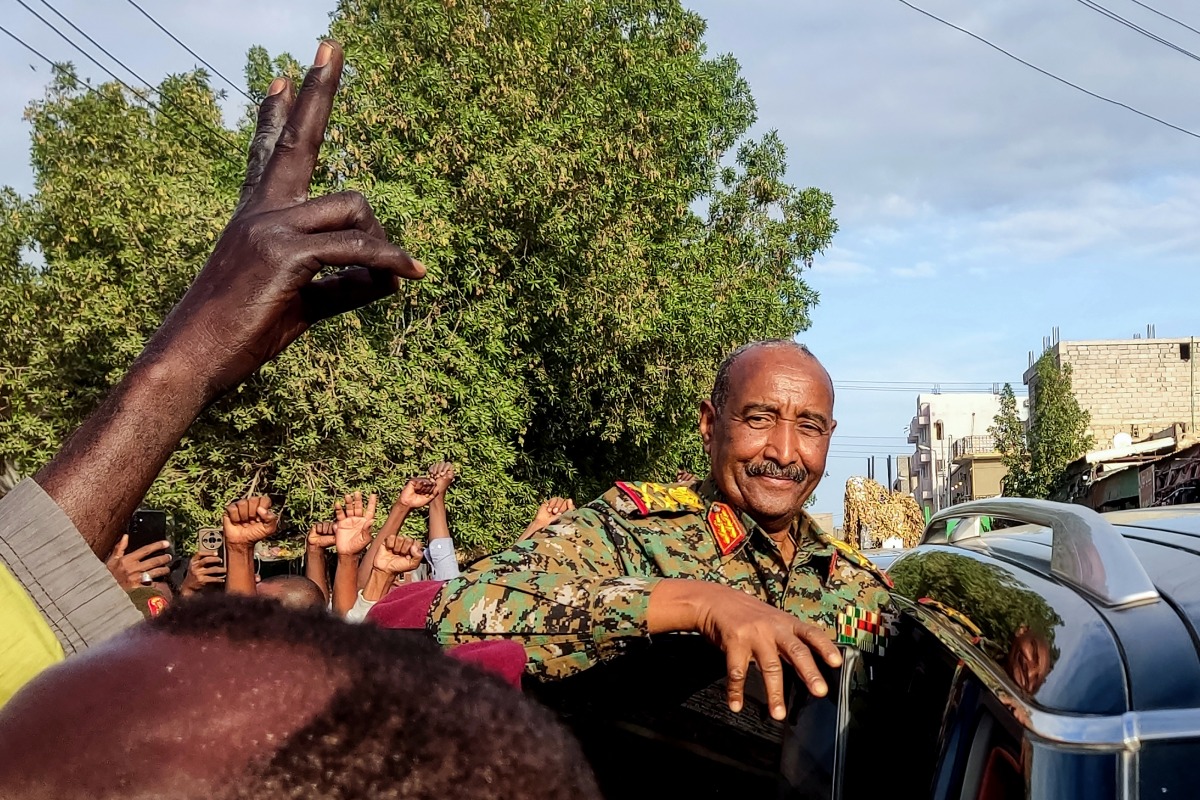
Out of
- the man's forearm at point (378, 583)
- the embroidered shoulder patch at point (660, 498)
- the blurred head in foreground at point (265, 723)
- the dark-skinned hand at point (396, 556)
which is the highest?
the embroidered shoulder patch at point (660, 498)

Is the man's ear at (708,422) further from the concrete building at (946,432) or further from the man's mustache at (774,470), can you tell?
the concrete building at (946,432)

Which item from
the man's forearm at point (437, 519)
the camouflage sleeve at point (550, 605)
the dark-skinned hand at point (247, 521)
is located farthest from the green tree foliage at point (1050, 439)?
the camouflage sleeve at point (550, 605)

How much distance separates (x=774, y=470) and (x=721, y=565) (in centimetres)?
25

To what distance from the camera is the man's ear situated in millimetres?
2793

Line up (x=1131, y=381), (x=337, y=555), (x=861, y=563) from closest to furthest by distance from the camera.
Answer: (x=861, y=563)
(x=337, y=555)
(x=1131, y=381)

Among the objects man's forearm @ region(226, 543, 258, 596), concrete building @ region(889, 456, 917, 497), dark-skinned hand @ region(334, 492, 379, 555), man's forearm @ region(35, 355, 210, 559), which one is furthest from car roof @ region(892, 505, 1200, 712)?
concrete building @ region(889, 456, 917, 497)

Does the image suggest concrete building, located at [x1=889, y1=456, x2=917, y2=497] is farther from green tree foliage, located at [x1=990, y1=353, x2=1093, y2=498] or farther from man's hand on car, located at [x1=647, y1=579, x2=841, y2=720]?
man's hand on car, located at [x1=647, y1=579, x2=841, y2=720]

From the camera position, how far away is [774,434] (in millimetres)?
2594

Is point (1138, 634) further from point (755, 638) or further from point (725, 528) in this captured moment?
point (725, 528)

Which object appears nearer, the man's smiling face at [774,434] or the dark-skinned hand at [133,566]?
the man's smiling face at [774,434]

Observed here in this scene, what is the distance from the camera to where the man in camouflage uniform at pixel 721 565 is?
5.48 feet

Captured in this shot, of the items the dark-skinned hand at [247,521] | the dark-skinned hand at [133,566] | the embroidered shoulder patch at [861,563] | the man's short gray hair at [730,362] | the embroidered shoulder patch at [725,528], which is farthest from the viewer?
the dark-skinned hand at [247,521]

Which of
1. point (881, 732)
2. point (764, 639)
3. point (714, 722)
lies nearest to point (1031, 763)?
point (764, 639)

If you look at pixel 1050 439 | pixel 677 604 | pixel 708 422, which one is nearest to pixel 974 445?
pixel 1050 439
